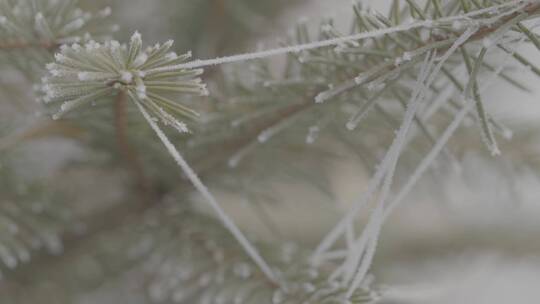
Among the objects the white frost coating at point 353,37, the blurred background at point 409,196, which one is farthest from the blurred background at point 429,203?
the white frost coating at point 353,37

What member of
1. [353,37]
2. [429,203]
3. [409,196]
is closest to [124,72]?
[353,37]

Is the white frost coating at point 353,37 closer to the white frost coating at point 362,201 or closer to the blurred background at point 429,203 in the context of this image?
the white frost coating at point 362,201

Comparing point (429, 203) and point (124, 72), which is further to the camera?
point (429, 203)

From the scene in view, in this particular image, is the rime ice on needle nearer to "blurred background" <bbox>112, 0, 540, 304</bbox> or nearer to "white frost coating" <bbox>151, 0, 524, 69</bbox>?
"white frost coating" <bbox>151, 0, 524, 69</bbox>

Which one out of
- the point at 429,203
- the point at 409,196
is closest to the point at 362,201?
the point at 409,196

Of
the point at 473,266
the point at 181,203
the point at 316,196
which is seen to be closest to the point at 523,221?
the point at 473,266

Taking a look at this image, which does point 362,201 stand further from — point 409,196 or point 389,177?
point 409,196

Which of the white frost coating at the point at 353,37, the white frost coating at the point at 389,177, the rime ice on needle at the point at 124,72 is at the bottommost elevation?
the white frost coating at the point at 389,177

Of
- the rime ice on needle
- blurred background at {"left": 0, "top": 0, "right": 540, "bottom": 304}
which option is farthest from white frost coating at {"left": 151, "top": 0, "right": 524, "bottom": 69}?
blurred background at {"left": 0, "top": 0, "right": 540, "bottom": 304}

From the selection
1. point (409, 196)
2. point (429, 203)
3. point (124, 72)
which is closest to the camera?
point (124, 72)

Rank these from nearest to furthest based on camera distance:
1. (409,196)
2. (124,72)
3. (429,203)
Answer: (124,72) < (409,196) < (429,203)

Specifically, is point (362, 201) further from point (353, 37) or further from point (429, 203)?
point (429, 203)

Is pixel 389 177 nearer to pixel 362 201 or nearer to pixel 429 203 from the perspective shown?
pixel 362 201
